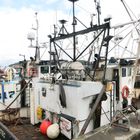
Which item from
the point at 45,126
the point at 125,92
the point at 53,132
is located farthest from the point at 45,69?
the point at 53,132

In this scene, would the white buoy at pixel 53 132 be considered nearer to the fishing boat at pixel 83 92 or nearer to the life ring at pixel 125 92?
the fishing boat at pixel 83 92

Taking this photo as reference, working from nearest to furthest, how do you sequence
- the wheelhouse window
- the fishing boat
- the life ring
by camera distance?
the fishing boat < the life ring < the wheelhouse window

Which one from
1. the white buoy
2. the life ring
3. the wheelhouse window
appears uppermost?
the wheelhouse window

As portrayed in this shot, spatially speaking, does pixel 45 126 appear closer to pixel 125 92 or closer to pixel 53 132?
pixel 53 132

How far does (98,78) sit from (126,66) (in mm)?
1561

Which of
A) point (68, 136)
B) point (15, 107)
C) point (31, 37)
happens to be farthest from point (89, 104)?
point (31, 37)

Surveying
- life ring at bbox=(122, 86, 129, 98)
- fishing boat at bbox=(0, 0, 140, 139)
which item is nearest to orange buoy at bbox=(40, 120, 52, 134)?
fishing boat at bbox=(0, 0, 140, 139)

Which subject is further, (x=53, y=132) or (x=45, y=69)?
(x=45, y=69)

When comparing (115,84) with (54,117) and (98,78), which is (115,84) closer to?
(98,78)

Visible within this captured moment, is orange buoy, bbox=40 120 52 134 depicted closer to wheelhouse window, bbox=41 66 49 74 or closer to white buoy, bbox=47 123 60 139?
white buoy, bbox=47 123 60 139

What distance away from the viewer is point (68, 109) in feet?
19.9

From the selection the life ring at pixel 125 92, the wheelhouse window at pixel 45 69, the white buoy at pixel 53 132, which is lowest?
the white buoy at pixel 53 132

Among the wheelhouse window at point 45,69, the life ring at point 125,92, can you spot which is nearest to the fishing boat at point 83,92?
the life ring at point 125,92

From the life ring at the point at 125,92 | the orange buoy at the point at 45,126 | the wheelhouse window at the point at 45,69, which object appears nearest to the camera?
the orange buoy at the point at 45,126
